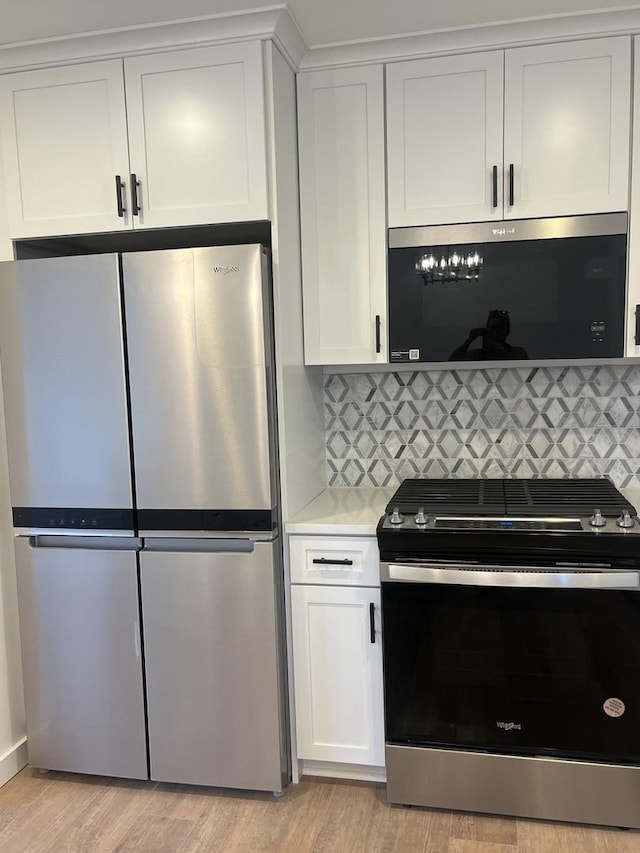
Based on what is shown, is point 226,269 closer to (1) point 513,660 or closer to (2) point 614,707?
(1) point 513,660

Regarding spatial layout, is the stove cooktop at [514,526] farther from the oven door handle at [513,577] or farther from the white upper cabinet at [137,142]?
the white upper cabinet at [137,142]

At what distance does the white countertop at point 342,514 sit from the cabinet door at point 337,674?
7.7 inches

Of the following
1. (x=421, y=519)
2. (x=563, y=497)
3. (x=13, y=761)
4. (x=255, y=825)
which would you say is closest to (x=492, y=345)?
(x=563, y=497)

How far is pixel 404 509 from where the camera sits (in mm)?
2242

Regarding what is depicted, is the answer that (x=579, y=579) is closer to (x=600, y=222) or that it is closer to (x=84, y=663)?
(x=600, y=222)

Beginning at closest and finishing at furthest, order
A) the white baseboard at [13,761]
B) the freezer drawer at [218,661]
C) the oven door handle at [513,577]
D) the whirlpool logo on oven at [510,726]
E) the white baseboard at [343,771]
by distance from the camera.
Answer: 1. the oven door handle at [513,577]
2. the whirlpool logo on oven at [510,726]
3. the freezer drawer at [218,661]
4. the white baseboard at [343,771]
5. the white baseboard at [13,761]

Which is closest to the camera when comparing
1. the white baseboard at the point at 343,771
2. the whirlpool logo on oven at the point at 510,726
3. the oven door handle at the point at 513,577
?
the oven door handle at the point at 513,577

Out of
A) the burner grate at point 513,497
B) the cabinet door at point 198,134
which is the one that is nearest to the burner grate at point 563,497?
the burner grate at point 513,497

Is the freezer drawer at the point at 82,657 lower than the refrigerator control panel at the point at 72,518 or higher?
lower

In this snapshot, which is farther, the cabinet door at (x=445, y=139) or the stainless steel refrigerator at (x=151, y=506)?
the cabinet door at (x=445, y=139)

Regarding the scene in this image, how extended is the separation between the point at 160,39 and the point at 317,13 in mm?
493

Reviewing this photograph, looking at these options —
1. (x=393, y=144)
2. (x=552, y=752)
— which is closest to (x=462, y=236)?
(x=393, y=144)

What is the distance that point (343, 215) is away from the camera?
2.41 m

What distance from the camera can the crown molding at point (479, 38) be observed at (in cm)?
216
